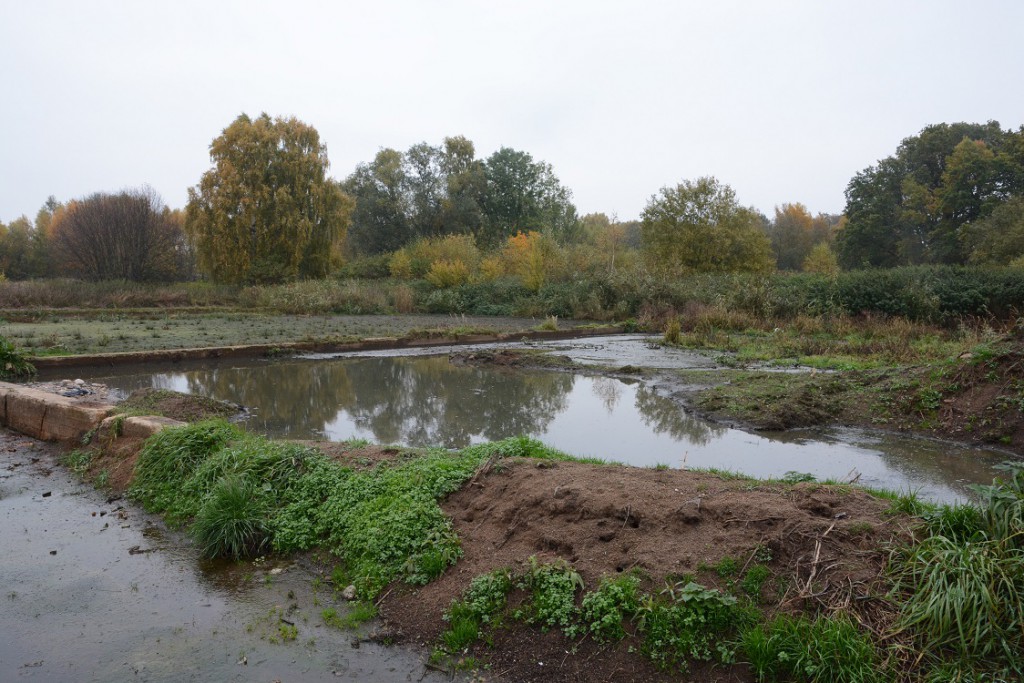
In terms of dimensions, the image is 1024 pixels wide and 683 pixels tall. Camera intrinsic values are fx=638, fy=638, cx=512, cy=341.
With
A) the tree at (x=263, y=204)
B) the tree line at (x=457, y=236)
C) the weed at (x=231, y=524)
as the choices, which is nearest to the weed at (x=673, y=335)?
the tree line at (x=457, y=236)

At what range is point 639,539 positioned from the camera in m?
3.72

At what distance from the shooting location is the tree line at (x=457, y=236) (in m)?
38.6

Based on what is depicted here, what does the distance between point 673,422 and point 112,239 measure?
40133 millimetres

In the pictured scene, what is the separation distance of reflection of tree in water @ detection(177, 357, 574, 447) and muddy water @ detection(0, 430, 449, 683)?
3.40 meters

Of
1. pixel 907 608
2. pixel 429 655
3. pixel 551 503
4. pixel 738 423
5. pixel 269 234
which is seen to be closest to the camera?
pixel 907 608

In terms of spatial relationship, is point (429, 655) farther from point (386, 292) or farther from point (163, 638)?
point (386, 292)

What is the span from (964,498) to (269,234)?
41641 millimetres

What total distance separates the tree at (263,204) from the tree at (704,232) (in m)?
22.1

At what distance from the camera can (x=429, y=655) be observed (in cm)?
343

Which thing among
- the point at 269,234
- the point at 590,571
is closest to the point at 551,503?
the point at 590,571

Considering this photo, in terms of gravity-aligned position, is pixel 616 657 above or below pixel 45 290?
below

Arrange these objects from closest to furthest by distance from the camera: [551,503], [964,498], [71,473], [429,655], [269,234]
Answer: [429,655]
[551,503]
[964,498]
[71,473]
[269,234]

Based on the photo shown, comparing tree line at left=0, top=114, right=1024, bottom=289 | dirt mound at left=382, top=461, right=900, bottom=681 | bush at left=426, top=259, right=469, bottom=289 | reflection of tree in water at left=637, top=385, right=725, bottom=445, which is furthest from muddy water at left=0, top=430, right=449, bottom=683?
bush at left=426, top=259, right=469, bottom=289

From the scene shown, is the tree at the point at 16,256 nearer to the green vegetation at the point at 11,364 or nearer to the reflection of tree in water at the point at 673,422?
the green vegetation at the point at 11,364
